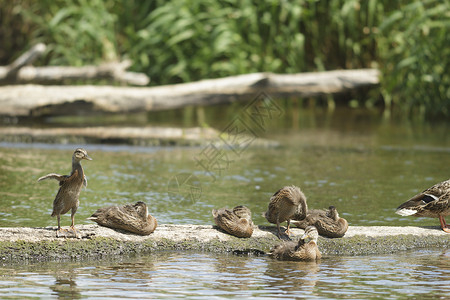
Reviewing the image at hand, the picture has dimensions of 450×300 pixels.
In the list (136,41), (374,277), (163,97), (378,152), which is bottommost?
(374,277)

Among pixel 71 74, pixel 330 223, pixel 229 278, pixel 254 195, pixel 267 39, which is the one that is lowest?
pixel 229 278

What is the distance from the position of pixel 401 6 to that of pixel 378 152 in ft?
19.3

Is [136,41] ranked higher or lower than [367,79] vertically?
higher

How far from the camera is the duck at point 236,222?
7.86m

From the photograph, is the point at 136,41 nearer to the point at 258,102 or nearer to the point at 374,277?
the point at 258,102

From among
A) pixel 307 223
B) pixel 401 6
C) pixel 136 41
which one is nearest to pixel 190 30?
pixel 136 41

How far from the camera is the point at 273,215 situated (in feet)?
26.8

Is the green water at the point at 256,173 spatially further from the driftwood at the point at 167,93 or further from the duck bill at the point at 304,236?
the duck bill at the point at 304,236

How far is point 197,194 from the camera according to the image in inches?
436

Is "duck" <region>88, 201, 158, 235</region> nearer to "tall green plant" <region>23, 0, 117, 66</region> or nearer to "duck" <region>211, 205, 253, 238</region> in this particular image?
"duck" <region>211, 205, 253, 238</region>

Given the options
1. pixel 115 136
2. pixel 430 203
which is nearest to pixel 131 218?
pixel 430 203

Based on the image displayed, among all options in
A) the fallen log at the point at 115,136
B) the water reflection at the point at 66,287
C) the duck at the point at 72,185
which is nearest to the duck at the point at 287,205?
the duck at the point at 72,185

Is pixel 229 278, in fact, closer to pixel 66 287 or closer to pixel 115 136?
pixel 66 287

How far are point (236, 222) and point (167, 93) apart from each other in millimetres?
9815
